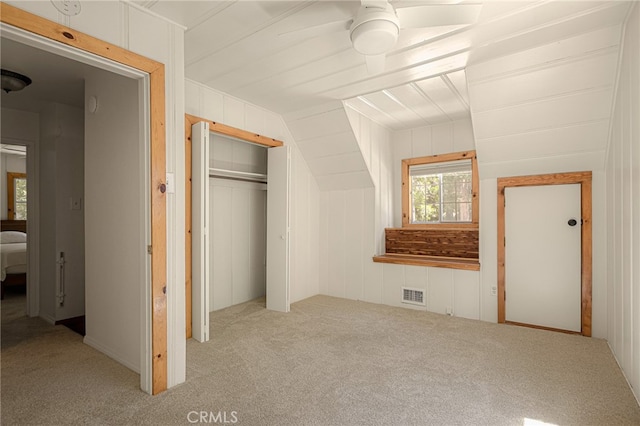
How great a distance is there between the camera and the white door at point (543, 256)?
321 centimetres

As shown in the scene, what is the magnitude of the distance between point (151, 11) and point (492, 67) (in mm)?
2632

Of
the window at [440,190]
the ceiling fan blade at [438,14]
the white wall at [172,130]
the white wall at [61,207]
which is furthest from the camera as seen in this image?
the window at [440,190]

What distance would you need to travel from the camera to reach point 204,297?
9.78 ft

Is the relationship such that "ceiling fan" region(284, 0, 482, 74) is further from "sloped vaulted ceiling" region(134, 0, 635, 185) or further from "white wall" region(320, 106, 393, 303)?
"white wall" region(320, 106, 393, 303)

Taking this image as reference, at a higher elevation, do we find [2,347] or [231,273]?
[231,273]

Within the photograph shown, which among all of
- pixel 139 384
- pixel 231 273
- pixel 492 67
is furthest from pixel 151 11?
pixel 231 273

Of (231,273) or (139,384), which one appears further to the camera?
(231,273)

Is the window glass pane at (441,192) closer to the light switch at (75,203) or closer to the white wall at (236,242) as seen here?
the white wall at (236,242)

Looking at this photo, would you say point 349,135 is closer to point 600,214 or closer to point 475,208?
point 475,208

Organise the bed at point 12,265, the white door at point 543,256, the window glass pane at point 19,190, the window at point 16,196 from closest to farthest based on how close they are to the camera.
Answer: the white door at point 543,256 → the bed at point 12,265 → the window at point 16,196 → the window glass pane at point 19,190

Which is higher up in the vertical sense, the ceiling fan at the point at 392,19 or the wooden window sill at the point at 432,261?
the ceiling fan at the point at 392,19

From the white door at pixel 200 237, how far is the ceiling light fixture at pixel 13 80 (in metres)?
1.45

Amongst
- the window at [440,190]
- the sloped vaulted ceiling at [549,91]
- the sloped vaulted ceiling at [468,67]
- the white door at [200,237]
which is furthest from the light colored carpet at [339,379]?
the sloped vaulted ceiling at [468,67]

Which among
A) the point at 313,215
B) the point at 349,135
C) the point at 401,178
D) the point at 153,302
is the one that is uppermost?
the point at 349,135
